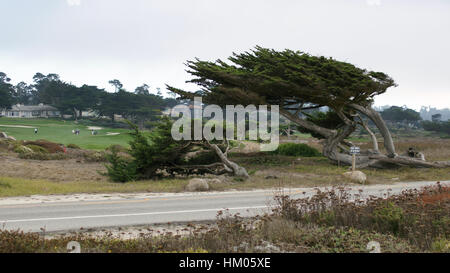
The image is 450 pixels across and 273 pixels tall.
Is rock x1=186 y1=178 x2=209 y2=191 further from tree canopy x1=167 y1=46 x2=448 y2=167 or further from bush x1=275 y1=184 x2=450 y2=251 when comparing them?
tree canopy x1=167 y1=46 x2=448 y2=167

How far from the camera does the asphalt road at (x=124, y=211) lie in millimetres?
9648

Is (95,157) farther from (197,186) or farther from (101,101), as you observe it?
(101,101)

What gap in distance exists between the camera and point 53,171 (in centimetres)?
2316

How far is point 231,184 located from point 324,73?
30.7 feet

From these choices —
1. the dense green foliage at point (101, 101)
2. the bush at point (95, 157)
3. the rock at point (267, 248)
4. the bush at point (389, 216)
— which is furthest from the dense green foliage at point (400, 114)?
the rock at point (267, 248)

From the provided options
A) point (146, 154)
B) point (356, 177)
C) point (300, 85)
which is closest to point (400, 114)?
point (300, 85)

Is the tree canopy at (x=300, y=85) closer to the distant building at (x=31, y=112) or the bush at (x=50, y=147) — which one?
the bush at (x=50, y=147)

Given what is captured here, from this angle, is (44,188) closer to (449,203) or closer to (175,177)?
(175,177)

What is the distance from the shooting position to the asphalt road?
31.7ft

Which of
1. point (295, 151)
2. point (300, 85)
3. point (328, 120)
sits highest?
point (300, 85)

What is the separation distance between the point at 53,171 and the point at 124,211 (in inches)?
544

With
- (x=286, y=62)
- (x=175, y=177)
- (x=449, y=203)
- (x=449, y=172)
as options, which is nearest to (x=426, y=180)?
(x=449, y=172)

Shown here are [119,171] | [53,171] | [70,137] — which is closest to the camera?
[119,171]

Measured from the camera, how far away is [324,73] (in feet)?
75.6
